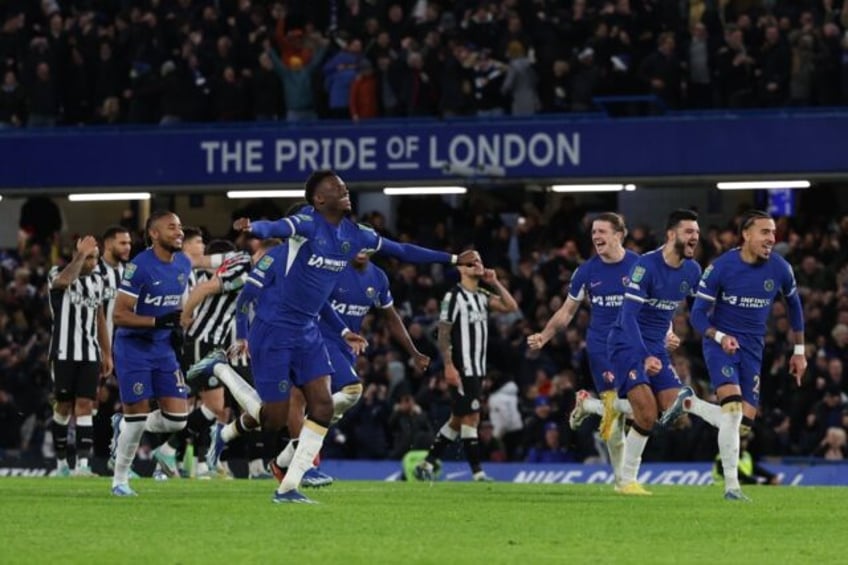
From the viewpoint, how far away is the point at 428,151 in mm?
31938

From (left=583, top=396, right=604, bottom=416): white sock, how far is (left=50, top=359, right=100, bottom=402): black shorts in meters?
5.46

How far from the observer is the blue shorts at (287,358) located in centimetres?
1516

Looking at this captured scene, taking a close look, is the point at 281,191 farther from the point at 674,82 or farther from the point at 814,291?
the point at 814,291

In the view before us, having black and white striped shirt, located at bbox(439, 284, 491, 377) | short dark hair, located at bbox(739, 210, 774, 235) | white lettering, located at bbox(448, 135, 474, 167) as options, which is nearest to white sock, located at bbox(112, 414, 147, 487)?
short dark hair, located at bbox(739, 210, 774, 235)

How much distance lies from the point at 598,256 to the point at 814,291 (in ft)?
32.7

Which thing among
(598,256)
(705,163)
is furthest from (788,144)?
(598,256)

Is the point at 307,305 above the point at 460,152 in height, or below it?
below

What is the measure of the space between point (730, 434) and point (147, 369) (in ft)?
15.7

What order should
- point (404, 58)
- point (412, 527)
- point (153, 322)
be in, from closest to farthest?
1. point (412, 527)
2. point (153, 322)
3. point (404, 58)

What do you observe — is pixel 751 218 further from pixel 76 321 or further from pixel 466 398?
pixel 76 321

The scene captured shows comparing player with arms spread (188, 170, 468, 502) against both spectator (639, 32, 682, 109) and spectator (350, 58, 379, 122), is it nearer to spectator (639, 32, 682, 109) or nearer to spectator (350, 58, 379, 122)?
spectator (639, 32, 682, 109)

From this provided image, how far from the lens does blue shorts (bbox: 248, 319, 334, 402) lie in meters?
15.2

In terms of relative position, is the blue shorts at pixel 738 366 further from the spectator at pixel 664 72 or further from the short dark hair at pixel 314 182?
the spectator at pixel 664 72

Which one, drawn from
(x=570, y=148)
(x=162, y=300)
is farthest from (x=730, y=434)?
(x=570, y=148)
